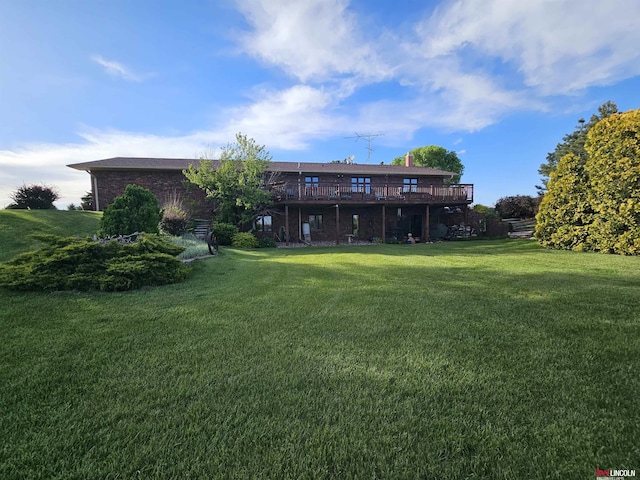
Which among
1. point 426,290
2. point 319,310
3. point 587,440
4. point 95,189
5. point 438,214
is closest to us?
point 587,440

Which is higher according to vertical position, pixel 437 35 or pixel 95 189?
pixel 437 35

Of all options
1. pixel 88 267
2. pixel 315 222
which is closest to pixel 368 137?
pixel 315 222

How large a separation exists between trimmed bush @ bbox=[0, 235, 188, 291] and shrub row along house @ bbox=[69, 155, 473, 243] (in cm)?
1075

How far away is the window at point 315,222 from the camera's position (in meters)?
20.1

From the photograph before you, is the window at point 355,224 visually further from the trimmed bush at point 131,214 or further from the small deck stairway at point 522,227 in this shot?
the trimmed bush at point 131,214

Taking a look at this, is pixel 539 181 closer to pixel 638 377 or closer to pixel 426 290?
pixel 426 290

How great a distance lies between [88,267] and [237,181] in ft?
38.4

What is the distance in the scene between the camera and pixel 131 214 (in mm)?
8328

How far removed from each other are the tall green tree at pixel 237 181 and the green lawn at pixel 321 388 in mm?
12209

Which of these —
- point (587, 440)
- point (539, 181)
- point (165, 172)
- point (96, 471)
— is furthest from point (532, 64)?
point (539, 181)

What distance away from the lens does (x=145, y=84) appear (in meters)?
10.9

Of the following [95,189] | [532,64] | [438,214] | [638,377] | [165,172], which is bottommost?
[638,377]

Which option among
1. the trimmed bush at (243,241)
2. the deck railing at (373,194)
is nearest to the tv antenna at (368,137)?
the deck railing at (373,194)

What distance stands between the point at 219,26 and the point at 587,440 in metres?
12.7
